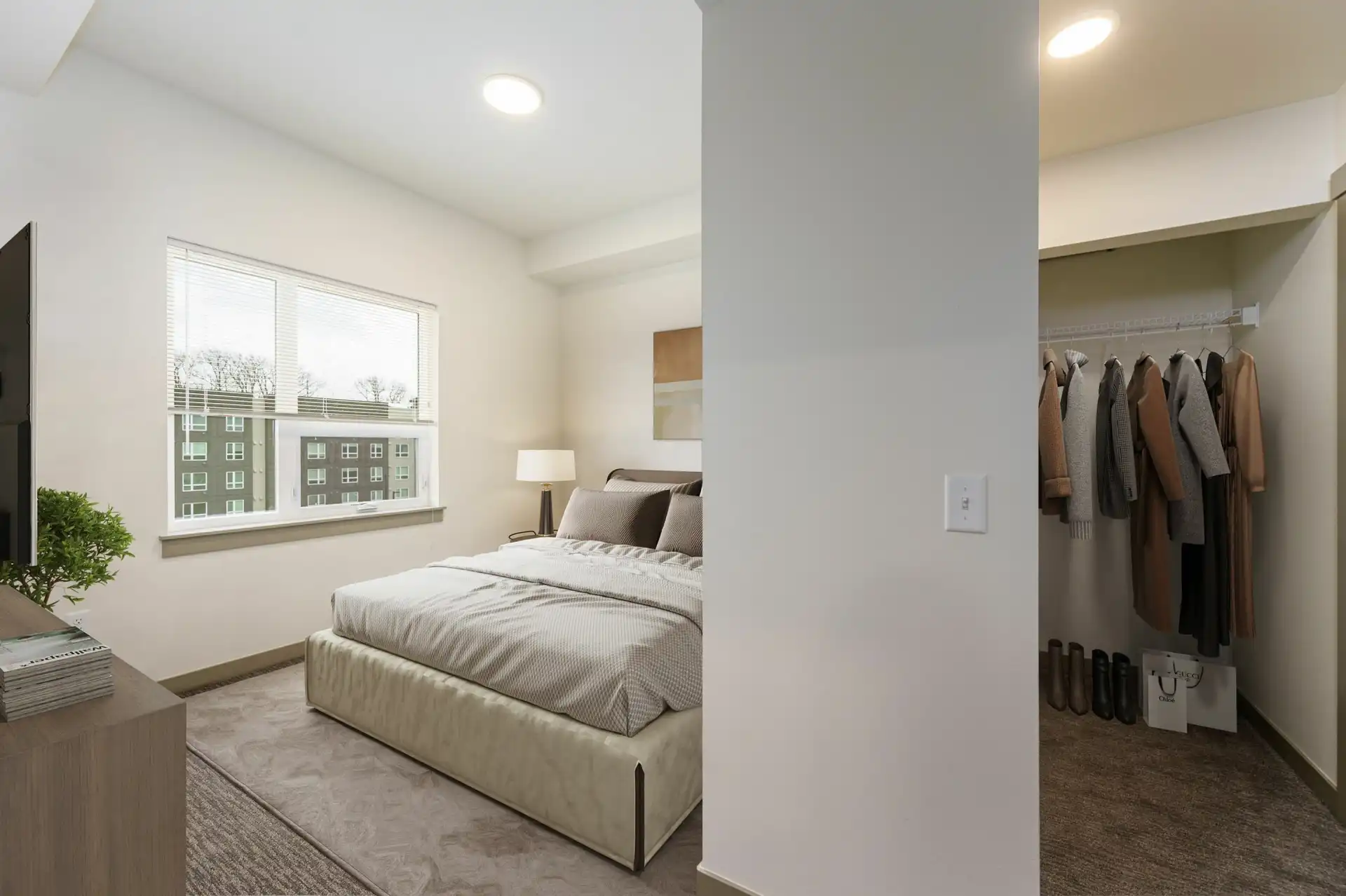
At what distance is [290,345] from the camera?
3.26 m

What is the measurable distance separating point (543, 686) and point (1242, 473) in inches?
109

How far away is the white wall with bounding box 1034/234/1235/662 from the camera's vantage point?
2744 millimetres

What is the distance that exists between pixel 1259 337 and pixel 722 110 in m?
2.53

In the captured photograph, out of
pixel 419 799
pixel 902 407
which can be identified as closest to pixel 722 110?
pixel 902 407

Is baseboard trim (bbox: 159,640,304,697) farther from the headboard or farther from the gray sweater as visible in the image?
the gray sweater

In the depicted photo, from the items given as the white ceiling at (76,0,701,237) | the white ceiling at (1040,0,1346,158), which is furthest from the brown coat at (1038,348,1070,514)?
the white ceiling at (76,0,701,237)

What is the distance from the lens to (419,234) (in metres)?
3.84

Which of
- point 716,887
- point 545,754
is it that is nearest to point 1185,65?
point 716,887

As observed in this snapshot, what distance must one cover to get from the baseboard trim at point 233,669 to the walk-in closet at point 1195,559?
11.4 feet

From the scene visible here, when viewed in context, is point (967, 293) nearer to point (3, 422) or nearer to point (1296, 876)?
point (1296, 876)

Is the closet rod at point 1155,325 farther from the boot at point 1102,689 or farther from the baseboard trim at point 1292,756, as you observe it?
the baseboard trim at point 1292,756

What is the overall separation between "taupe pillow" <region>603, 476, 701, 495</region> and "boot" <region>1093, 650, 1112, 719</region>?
2137mm

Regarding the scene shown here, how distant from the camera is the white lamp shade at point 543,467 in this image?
14.2 ft

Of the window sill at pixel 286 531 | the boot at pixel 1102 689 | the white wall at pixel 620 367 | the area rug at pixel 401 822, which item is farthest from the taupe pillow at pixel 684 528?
the boot at pixel 1102 689
